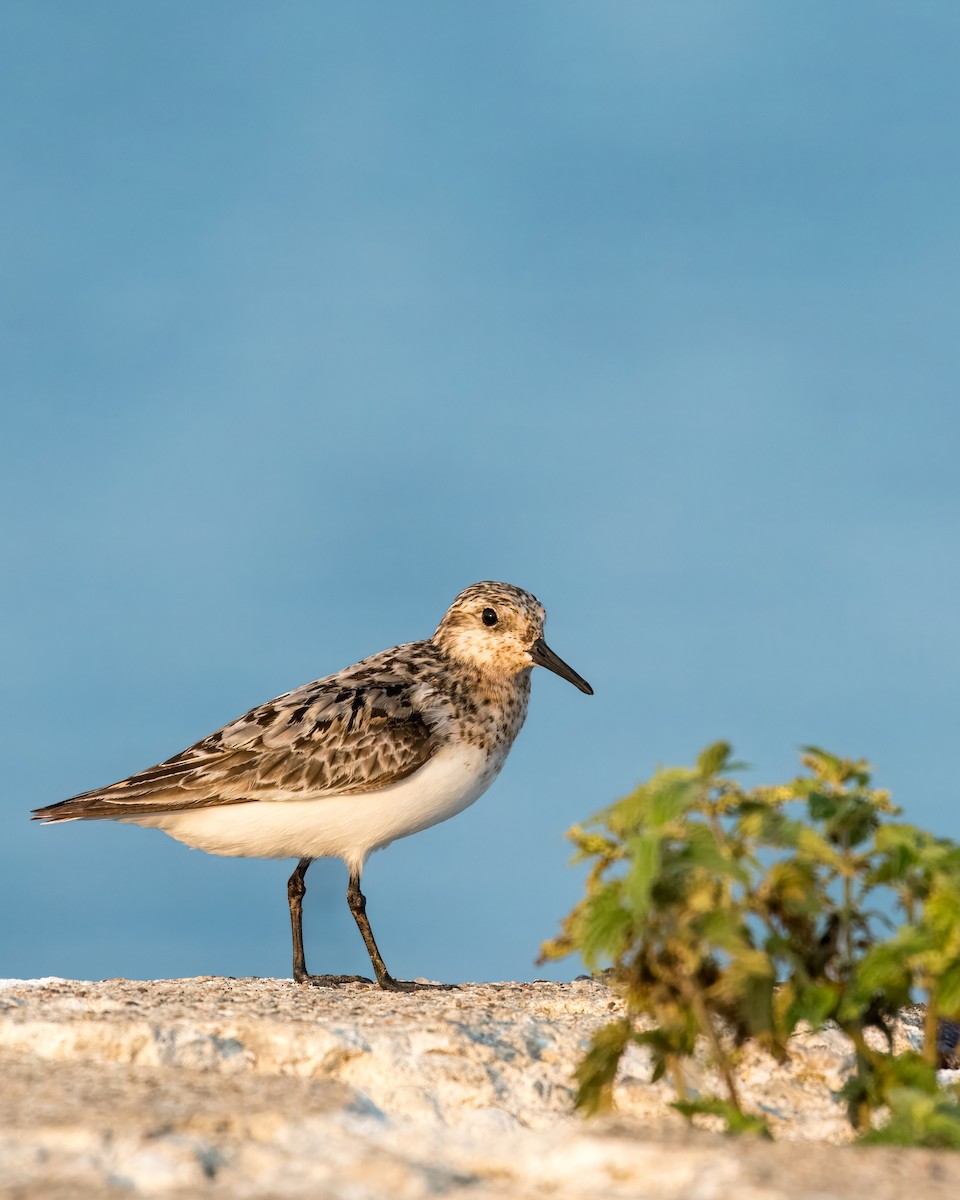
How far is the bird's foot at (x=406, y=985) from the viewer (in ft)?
35.1

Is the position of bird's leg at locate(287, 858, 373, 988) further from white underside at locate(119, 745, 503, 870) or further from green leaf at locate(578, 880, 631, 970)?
green leaf at locate(578, 880, 631, 970)

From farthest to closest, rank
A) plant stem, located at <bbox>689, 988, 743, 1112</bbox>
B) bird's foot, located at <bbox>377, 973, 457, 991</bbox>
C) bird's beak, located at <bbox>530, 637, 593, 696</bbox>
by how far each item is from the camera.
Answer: bird's beak, located at <bbox>530, 637, 593, 696</bbox>
bird's foot, located at <bbox>377, 973, 457, 991</bbox>
plant stem, located at <bbox>689, 988, 743, 1112</bbox>

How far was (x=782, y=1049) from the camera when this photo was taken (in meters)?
5.49

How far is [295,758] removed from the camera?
1118 centimetres

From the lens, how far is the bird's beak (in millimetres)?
12148

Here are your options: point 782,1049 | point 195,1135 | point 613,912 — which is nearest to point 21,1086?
point 195,1135

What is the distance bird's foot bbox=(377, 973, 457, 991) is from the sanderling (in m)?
0.03

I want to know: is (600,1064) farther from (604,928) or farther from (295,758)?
(295,758)

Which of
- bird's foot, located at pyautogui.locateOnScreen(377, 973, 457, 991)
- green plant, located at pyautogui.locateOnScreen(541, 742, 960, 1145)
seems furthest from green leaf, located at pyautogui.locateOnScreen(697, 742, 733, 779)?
bird's foot, located at pyautogui.locateOnScreen(377, 973, 457, 991)

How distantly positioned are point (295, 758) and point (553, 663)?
2.43 metres

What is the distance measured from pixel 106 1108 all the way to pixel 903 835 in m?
3.23

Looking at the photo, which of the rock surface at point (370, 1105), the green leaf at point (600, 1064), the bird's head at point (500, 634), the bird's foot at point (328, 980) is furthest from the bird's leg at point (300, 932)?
the green leaf at point (600, 1064)

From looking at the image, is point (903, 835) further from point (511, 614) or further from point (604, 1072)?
point (511, 614)

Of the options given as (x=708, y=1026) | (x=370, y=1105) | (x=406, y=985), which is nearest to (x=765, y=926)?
(x=708, y=1026)
